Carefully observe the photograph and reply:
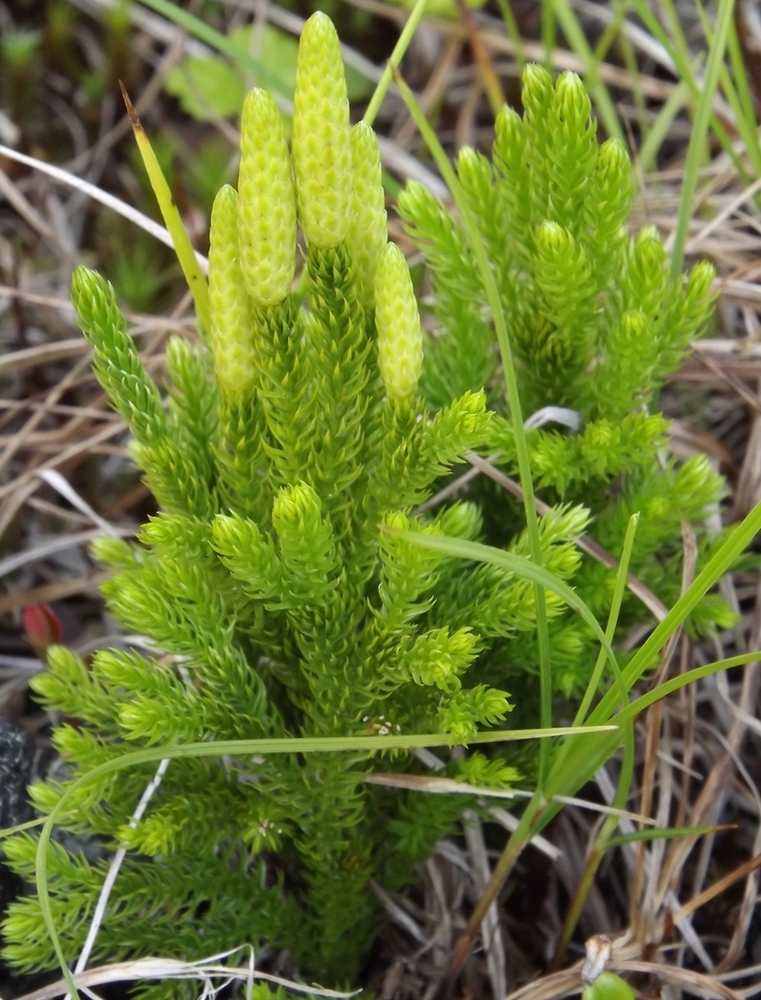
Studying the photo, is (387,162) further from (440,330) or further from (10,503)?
(10,503)

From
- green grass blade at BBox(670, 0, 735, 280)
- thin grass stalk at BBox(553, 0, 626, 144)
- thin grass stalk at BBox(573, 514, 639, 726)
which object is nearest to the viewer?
thin grass stalk at BBox(573, 514, 639, 726)

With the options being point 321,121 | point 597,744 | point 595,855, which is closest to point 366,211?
point 321,121

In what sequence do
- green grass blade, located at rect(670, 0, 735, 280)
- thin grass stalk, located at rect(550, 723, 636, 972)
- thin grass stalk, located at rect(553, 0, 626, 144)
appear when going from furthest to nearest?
thin grass stalk, located at rect(553, 0, 626, 144), green grass blade, located at rect(670, 0, 735, 280), thin grass stalk, located at rect(550, 723, 636, 972)

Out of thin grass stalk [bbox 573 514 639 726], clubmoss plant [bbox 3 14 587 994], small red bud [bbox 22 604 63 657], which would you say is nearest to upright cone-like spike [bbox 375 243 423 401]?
clubmoss plant [bbox 3 14 587 994]

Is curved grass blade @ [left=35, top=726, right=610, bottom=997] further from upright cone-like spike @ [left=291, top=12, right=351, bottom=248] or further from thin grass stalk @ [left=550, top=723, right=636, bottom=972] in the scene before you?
upright cone-like spike @ [left=291, top=12, right=351, bottom=248]

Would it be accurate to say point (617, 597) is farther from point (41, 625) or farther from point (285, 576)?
point (41, 625)

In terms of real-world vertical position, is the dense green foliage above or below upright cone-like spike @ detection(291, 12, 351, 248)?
below

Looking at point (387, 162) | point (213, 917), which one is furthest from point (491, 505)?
point (387, 162)

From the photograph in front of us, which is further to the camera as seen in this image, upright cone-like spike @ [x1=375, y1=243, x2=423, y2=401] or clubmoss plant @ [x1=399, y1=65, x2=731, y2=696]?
clubmoss plant @ [x1=399, y1=65, x2=731, y2=696]

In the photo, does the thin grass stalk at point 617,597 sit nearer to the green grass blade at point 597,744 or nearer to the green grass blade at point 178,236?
the green grass blade at point 597,744
